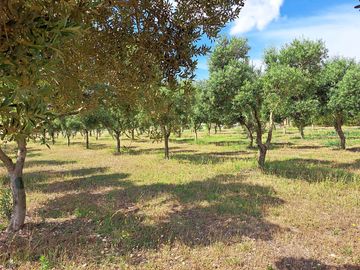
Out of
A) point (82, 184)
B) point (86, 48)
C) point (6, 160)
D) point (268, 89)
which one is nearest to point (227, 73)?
point (268, 89)

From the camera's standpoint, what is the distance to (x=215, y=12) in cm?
436

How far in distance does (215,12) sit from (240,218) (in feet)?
26.6

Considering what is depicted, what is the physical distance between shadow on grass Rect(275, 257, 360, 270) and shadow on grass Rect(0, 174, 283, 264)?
1.63m

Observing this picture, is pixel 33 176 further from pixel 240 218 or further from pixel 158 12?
pixel 158 12

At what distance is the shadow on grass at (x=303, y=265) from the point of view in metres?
6.87

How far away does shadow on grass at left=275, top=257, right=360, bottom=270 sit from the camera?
6871 mm

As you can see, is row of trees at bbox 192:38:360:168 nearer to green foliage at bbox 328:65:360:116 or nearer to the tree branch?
green foliage at bbox 328:65:360:116

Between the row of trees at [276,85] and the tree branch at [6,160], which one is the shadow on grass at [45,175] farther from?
the row of trees at [276,85]

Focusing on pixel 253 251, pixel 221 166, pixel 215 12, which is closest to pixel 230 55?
pixel 221 166

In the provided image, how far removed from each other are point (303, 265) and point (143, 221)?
554 centimetres

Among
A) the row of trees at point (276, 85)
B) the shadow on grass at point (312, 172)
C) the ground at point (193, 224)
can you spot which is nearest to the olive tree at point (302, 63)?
the row of trees at point (276, 85)

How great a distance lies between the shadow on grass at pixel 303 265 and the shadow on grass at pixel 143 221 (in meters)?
1.63

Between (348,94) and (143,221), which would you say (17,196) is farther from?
(348,94)

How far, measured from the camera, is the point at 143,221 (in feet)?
34.2
